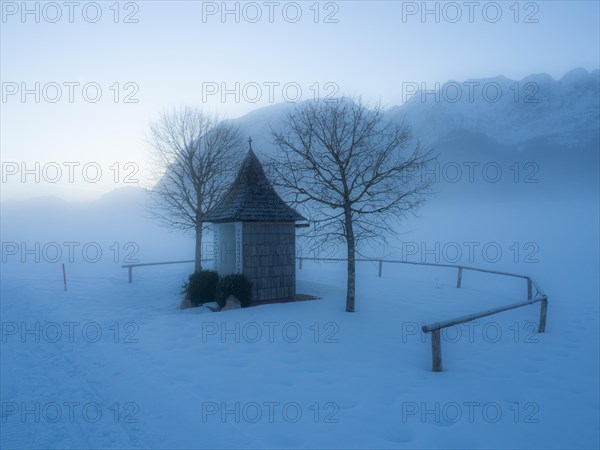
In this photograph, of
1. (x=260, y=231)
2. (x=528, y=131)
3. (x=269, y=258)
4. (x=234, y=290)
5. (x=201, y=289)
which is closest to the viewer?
(x=234, y=290)

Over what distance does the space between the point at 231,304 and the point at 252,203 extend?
3387 millimetres

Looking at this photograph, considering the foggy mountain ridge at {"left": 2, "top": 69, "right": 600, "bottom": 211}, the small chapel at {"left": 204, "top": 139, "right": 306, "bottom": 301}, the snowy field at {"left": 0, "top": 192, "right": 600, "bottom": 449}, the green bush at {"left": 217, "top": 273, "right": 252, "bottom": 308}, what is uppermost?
the foggy mountain ridge at {"left": 2, "top": 69, "right": 600, "bottom": 211}

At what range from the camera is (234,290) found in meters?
11.3

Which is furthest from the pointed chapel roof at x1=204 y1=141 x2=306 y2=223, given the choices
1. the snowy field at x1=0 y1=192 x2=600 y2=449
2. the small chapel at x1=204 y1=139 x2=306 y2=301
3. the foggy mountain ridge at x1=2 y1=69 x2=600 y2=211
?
the foggy mountain ridge at x1=2 y1=69 x2=600 y2=211

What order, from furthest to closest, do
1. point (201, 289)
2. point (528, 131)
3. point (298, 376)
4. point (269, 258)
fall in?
point (528, 131), point (201, 289), point (269, 258), point (298, 376)

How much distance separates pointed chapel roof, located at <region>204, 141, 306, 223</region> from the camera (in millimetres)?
11867

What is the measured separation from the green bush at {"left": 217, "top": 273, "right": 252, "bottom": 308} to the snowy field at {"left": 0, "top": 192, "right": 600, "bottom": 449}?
0.60m

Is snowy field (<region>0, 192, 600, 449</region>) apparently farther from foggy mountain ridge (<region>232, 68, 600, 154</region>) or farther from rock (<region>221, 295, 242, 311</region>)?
foggy mountain ridge (<region>232, 68, 600, 154</region>)

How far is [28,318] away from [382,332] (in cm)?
1091

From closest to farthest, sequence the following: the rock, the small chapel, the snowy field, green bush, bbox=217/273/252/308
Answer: the snowy field
the rock
green bush, bbox=217/273/252/308
the small chapel

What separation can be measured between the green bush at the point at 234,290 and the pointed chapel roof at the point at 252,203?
1900 millimetres

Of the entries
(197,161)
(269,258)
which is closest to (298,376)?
(269,258)

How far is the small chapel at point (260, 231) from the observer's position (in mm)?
11828

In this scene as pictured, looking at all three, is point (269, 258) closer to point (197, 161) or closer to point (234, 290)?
point (234, 290)
